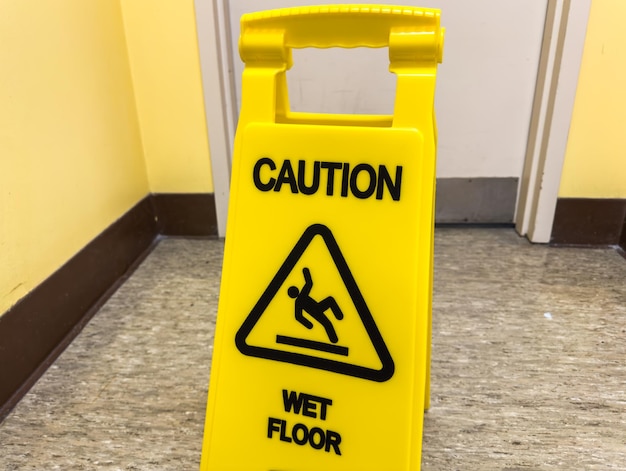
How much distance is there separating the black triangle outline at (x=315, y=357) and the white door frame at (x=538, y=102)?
31.6 inches

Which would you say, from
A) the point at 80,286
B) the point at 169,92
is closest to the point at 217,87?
the point at 169,92

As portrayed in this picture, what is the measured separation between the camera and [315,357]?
590mm

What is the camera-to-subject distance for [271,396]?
2.00ft

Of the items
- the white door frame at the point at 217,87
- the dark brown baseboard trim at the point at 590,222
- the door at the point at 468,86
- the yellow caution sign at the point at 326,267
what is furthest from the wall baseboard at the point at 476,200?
the yellow caution sign at the point at 326,267


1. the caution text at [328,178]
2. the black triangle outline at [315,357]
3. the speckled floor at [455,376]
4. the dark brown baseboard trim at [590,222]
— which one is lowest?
the speckled floor at [455,376]

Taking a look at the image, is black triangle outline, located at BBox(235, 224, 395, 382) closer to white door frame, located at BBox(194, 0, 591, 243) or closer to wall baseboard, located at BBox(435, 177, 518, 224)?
white door frame, located at BBox(194, 0, 591, 243)

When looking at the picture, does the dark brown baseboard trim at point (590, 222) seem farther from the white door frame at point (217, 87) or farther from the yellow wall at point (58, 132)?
the yellow wall at point (58, 132)

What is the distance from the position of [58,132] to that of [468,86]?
1.01 meters

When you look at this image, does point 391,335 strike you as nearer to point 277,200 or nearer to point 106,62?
point 277,200

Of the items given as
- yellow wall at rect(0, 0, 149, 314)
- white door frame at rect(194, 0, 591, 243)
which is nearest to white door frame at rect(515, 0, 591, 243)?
white door frame at rect(194, 0, 591, 243)

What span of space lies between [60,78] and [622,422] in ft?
3.95

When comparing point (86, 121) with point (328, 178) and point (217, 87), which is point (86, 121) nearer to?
point (217, 87)

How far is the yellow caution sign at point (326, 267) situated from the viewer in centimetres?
55

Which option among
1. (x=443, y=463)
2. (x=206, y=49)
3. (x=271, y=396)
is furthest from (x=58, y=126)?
(x=443, y=463)
